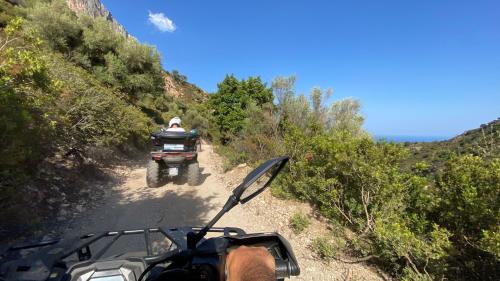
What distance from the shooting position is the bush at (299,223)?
4969mm

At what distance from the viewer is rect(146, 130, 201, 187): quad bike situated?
6.86 metres

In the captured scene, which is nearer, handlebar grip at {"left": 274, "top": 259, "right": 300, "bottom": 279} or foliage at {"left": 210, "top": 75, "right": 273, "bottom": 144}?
handlebar grip at {"left": 274, "top": 259, "right": 300, "bottom": 279}

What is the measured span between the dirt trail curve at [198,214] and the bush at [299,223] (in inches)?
4.0

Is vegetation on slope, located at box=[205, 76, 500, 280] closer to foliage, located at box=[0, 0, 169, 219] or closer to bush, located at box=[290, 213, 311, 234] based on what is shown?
bush, located at box=[290, 213, 311, 234]

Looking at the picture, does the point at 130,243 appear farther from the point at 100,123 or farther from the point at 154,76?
the point at 154,76

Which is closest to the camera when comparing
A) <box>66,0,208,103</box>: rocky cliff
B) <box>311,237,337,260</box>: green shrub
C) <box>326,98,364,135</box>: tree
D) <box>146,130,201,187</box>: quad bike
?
<box>311,237,337,260</box>: green shrub

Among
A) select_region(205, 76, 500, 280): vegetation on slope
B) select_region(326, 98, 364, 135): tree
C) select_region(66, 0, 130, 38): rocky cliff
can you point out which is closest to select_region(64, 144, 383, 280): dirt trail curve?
select_region(205, 76, 500, 280): vegetation on slope

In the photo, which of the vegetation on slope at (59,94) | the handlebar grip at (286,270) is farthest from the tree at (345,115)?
the handlebar grip at (286,270)

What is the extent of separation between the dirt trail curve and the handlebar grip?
236 centimetres

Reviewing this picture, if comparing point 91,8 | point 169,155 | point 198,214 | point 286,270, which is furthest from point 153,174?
point 91,8

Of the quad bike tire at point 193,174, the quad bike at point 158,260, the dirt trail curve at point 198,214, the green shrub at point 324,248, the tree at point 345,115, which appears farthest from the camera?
the tree at point 345,115

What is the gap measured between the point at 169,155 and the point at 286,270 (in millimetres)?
5772

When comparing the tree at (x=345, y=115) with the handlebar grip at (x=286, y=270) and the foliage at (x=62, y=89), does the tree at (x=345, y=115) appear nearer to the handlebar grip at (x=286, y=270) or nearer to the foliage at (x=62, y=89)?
the foliage at (x=62, y=89)

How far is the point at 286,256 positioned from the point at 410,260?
2653 millimetres
